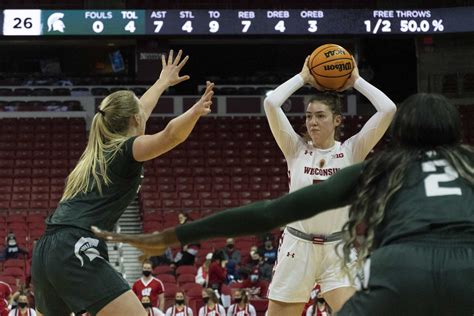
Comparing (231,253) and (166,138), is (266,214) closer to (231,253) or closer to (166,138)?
(166,138)

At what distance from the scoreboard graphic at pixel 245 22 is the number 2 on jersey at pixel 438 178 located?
675 inches

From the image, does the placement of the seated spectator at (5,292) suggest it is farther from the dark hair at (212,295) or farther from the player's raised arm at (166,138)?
the player's raised arm at (166,138)

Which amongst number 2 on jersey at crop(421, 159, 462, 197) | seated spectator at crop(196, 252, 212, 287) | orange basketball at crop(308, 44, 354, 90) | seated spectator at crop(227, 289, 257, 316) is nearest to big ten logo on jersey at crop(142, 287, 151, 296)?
seated spectator at crop(227, 289, 257, 316)

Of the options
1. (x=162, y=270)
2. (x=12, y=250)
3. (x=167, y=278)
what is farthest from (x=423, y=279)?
(x=12, y=250)

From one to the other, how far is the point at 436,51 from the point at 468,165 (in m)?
23.2

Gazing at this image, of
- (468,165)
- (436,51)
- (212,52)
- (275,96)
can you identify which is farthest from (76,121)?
(468,165)

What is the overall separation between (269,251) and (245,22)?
6.03 m

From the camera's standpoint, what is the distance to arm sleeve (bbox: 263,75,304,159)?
5.59m

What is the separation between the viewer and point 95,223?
4.54 meters

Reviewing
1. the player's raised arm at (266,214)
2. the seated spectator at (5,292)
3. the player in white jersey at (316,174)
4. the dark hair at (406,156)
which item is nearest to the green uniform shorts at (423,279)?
the dark hair at (406,156)

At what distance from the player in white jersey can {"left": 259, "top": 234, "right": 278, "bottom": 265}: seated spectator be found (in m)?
10.0

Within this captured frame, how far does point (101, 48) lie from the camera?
27.4m

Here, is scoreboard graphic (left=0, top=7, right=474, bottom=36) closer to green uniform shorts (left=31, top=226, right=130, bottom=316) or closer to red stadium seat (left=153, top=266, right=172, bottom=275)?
red stadium seat (left=153, top=266, right=172, bottom=275)

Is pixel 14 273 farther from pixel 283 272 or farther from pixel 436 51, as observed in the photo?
pixel 436 51
